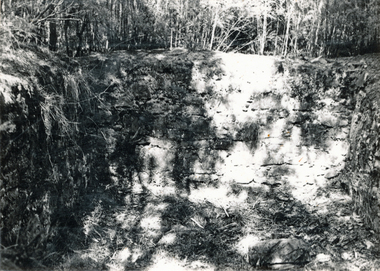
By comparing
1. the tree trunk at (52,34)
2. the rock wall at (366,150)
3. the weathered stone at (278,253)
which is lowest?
the weathered stone at (278,253)

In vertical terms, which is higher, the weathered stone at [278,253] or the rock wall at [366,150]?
the rock wall at [366,150]

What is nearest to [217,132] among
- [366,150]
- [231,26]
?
[231,26]

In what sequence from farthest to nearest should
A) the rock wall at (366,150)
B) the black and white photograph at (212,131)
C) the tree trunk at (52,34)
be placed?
the tree trunk at (52,34)
the rock wall at (366,150)
the black and white photograph at (212,131)

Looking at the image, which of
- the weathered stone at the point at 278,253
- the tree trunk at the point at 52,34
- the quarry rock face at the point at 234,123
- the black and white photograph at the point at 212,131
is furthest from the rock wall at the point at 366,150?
the tree trunk at the point at 52,34

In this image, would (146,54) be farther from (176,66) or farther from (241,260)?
(241,260)

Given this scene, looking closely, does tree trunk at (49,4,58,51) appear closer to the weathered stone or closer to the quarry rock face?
the quarry rock face

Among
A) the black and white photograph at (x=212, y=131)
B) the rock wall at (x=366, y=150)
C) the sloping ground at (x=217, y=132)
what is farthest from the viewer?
the sloping ground at (x=217, y=132)

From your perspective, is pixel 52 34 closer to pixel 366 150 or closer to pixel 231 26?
pixel 231 26

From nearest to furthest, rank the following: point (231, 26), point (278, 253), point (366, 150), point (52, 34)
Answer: point (278, 253) → point (366, 150) → point (52, 34) → point (231, 26)

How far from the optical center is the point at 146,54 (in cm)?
403

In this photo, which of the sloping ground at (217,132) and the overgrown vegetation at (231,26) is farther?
the overgrown vegetation at (231,26)

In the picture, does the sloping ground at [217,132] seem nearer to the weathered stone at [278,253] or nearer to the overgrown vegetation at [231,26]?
the overgrown vegetation at [231,26]

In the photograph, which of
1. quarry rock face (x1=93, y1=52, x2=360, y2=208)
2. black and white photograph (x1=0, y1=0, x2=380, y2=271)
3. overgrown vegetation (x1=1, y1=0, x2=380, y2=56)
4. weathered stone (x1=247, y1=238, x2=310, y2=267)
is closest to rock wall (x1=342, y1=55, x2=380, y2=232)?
black and white photograph (x1=0, y1=0, x2=380, y2=271)

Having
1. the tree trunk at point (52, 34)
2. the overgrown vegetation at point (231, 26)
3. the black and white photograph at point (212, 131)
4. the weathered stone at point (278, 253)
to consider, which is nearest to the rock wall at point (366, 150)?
the black and white photograph at point (212, 131)
